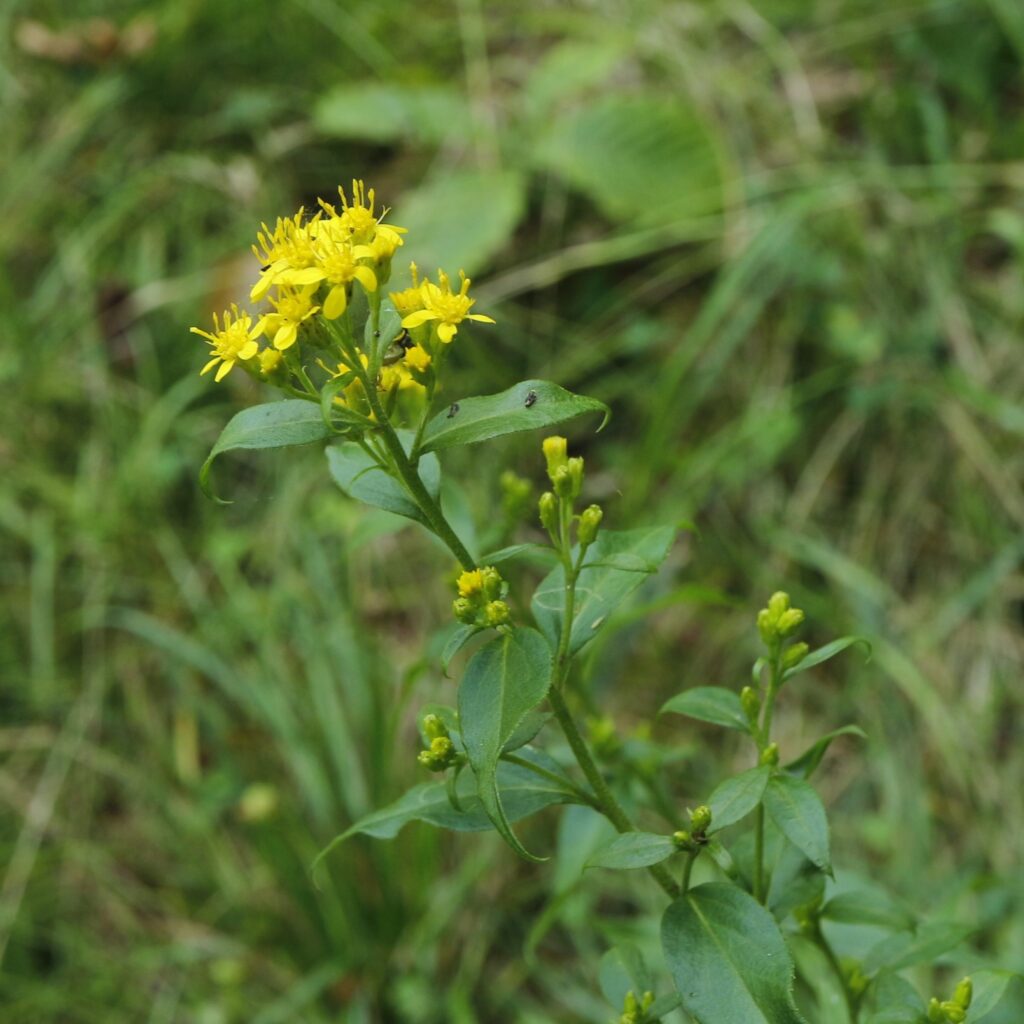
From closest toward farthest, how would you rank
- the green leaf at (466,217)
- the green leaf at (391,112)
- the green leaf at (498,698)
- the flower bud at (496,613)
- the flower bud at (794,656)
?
the green leaf at (498,698)
the flower bud at (496,613)
the flower bud at (794,656)
the green leaf at (466,217)
the green leaf at (391,112)

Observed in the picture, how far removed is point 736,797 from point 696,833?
42 mm

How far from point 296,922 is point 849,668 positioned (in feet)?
3.81

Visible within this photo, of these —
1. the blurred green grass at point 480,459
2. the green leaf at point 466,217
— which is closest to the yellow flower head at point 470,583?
the blurred green grass at point 480,459

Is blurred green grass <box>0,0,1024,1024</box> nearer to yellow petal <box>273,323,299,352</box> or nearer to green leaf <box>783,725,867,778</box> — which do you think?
green leaf <box>783,725,867,778</box>

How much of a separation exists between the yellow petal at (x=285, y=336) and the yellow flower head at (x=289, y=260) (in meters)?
0.03

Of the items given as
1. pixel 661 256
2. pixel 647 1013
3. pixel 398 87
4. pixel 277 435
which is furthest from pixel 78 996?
pixel 398 87

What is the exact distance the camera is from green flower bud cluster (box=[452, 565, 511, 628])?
3.17ft

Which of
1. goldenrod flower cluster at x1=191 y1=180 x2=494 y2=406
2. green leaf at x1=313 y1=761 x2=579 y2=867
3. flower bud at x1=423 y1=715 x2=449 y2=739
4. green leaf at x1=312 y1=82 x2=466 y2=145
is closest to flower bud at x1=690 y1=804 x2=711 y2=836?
green leaf at x1=313 y1=761 x2=579 y2=867

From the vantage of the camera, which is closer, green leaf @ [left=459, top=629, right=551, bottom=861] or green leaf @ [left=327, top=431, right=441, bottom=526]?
green leaf @ [left=459, top=629, right=551, bottom=861]

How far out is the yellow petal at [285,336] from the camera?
35.7 inches

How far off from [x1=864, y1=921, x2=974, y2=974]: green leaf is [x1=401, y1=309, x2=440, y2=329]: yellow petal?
71 cm

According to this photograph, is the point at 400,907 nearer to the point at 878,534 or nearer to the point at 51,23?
the point at 878,534

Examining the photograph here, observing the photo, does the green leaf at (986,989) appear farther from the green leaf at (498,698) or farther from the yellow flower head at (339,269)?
the yellow flower head at (339,269)

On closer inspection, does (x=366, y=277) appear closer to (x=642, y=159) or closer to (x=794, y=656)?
(x=794, y=656)
